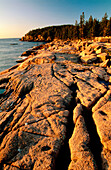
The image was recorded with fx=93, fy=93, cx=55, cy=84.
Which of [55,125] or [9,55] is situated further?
[9,55]

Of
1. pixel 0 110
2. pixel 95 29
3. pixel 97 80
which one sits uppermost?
pixel 95 29

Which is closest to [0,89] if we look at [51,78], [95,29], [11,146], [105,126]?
[51,78]

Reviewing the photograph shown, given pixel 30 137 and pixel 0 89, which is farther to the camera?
pixel 0 89

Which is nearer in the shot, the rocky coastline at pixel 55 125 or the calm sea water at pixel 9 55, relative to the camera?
the rocky coastline at pixel 55 125

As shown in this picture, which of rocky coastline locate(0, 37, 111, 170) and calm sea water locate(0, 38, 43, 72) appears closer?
rocky coastline locate(0, 37, 111, 170)

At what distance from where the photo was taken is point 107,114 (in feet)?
13.6

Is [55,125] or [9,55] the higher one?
[9,55]

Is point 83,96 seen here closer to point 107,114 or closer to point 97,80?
point 107,114

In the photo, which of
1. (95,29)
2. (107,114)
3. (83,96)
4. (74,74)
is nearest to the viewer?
(107,114)

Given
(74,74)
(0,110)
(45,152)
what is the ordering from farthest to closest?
(74,74) < (0,110) < (45,152)

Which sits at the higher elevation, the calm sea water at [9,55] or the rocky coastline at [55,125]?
the calm sea water at [9,55]

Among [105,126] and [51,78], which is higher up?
[51,78]

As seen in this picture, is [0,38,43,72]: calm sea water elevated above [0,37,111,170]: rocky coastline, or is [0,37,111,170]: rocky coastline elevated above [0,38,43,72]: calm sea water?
[0,38,43,72]: calm sea water

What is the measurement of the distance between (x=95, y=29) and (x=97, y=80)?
2621 inches
